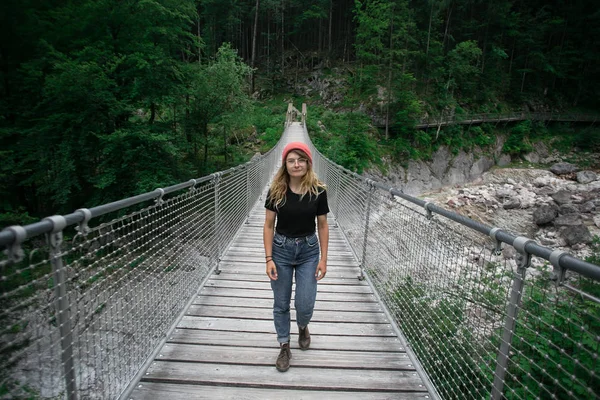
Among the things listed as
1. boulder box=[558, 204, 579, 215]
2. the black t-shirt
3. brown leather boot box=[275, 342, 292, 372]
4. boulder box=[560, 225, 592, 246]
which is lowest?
boulder box=[560, 225, 592, 246]

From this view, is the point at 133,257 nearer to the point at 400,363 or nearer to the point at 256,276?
the point at 256,276

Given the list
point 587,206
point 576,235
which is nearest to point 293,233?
point 576,235

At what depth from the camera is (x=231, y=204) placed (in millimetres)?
4855

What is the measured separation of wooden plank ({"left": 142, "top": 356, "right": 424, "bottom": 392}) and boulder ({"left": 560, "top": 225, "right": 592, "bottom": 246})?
566 inches

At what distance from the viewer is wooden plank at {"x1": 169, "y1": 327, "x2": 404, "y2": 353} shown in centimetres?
252

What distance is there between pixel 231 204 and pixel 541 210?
16.1 metres

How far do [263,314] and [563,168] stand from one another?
27.9 metres

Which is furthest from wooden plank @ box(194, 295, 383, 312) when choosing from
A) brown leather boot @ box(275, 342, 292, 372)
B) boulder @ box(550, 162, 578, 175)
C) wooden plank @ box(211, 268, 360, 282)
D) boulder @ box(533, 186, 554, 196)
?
boulder @ box(550, 162, 578, 175)

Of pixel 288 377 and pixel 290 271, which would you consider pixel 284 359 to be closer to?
pixel 288 377

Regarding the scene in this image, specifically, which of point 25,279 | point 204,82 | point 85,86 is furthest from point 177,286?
point 204,82

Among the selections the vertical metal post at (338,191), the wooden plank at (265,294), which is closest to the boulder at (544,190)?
the vertical metal post at (338,191)

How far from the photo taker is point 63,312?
4.67ft

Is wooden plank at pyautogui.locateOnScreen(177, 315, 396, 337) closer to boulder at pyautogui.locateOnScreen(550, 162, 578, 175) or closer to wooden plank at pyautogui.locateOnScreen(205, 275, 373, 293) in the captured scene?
wooden plank at pyautogui.locateOnScreen(205, 275, 373, 293)

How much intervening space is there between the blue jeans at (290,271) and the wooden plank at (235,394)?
339 mm
